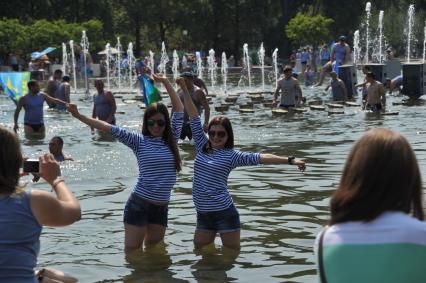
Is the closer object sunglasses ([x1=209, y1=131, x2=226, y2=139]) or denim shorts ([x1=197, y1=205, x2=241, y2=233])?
sunglasses ([x1=209, y1=131, x2=226, y2=139])

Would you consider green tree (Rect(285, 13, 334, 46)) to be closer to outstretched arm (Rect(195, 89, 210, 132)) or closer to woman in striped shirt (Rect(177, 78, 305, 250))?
outstretched arm (Rect(195, 89, 210, 132))

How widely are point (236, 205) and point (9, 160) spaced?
24.5 ft

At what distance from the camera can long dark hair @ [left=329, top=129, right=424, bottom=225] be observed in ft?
10.7

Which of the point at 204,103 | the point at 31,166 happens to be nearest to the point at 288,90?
the point at 204,103

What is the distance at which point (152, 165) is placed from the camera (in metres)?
8.00

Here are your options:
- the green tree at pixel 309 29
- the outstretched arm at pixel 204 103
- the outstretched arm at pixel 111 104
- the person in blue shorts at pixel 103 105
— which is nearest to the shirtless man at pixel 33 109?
the person in blue shorts at pixel 103 105

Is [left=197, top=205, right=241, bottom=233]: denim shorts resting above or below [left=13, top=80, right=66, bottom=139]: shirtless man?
below

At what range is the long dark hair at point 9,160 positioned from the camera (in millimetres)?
3930

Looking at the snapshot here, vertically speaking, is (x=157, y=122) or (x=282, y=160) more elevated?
(x=157, y=122)

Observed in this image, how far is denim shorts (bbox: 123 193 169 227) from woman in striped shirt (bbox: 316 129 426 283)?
4.76 metres

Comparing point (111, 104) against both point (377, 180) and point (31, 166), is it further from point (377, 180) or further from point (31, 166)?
point (377, 180)

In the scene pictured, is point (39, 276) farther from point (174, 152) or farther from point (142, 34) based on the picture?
point (142, 34)

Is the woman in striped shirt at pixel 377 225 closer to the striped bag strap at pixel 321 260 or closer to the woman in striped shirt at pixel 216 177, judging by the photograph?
the striped bag strap at pixel 321 260

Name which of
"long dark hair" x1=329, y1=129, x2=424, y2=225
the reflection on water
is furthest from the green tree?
"long dark hair" x1=329, y1=129, x2=424, y2=225
